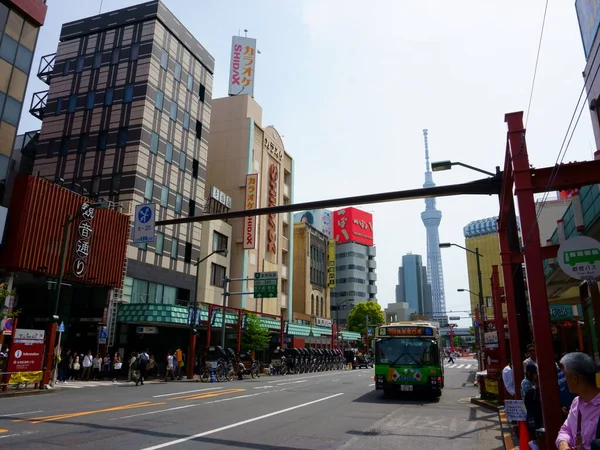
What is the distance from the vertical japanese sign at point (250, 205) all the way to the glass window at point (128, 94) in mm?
15856

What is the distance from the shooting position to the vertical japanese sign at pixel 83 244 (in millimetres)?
28016

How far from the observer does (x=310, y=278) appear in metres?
79.2

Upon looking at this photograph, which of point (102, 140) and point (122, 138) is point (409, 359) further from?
point (102, 140)

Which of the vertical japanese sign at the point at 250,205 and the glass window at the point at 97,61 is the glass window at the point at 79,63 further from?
the vertical japanese sign at the point at 250,205

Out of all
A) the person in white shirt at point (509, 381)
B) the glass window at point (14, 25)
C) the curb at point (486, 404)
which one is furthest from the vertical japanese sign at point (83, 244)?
the person in white shirt at point (509, 381)

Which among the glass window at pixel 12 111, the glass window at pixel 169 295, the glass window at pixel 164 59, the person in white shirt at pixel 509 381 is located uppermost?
the glass window at pixel 164 59

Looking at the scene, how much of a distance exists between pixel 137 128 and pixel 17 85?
13.4m

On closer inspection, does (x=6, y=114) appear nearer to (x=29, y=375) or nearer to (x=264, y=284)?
(x=29, y=375)

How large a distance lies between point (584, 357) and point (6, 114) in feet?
98.2

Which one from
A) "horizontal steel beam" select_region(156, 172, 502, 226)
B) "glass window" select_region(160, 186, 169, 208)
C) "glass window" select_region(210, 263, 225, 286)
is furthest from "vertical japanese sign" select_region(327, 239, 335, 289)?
"horizontal steel beam" select_region(156, 172, 502, 226)

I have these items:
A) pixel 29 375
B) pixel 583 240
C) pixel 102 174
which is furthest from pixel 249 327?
pixel 583 240

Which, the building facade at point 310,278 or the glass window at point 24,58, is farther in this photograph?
the building facade at point 310,278

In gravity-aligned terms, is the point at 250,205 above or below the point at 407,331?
above

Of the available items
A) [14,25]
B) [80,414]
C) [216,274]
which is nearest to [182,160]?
[216,274]
